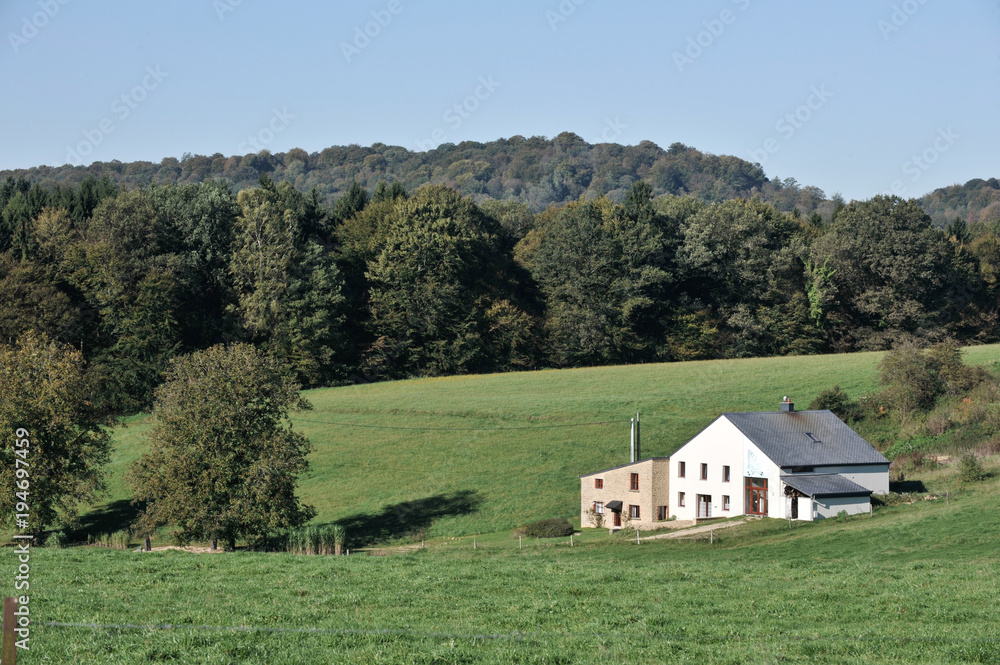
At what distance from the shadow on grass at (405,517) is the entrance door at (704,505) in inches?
476

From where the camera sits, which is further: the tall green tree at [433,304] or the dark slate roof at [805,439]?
the tall green tree at [433,304]

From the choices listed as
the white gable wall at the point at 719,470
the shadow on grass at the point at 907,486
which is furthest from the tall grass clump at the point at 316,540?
the shadow on grass at the point at 907,486

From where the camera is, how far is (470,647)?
551 inches

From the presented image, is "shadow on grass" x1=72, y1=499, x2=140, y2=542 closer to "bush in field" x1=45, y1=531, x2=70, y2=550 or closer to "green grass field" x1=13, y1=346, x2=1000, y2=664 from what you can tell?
"green grass field" x1=13, y1=346, x2=1000, y2=664

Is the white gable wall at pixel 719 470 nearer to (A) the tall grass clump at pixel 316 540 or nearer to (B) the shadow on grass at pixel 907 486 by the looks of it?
(B) the shadow on grass at pixel 907 486

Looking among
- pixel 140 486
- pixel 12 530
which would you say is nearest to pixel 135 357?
pixel 12 530

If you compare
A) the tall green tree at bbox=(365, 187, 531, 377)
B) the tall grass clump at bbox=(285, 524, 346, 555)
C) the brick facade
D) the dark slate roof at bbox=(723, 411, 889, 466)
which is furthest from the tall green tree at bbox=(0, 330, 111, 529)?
the tall green tree at bbox=(365, 187, 531, 377)

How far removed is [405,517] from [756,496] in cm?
1842

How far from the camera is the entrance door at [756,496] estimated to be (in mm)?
47625


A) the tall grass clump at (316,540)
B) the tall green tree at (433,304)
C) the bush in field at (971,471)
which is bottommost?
the tall grass clump at (316,540)

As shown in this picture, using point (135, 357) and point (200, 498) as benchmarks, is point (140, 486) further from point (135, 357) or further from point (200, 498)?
point (135, 357)

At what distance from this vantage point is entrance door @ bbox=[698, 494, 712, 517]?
50.0 meters

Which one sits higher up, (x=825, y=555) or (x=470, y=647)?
(x=470, y=647)

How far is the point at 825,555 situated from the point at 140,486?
2782cm
